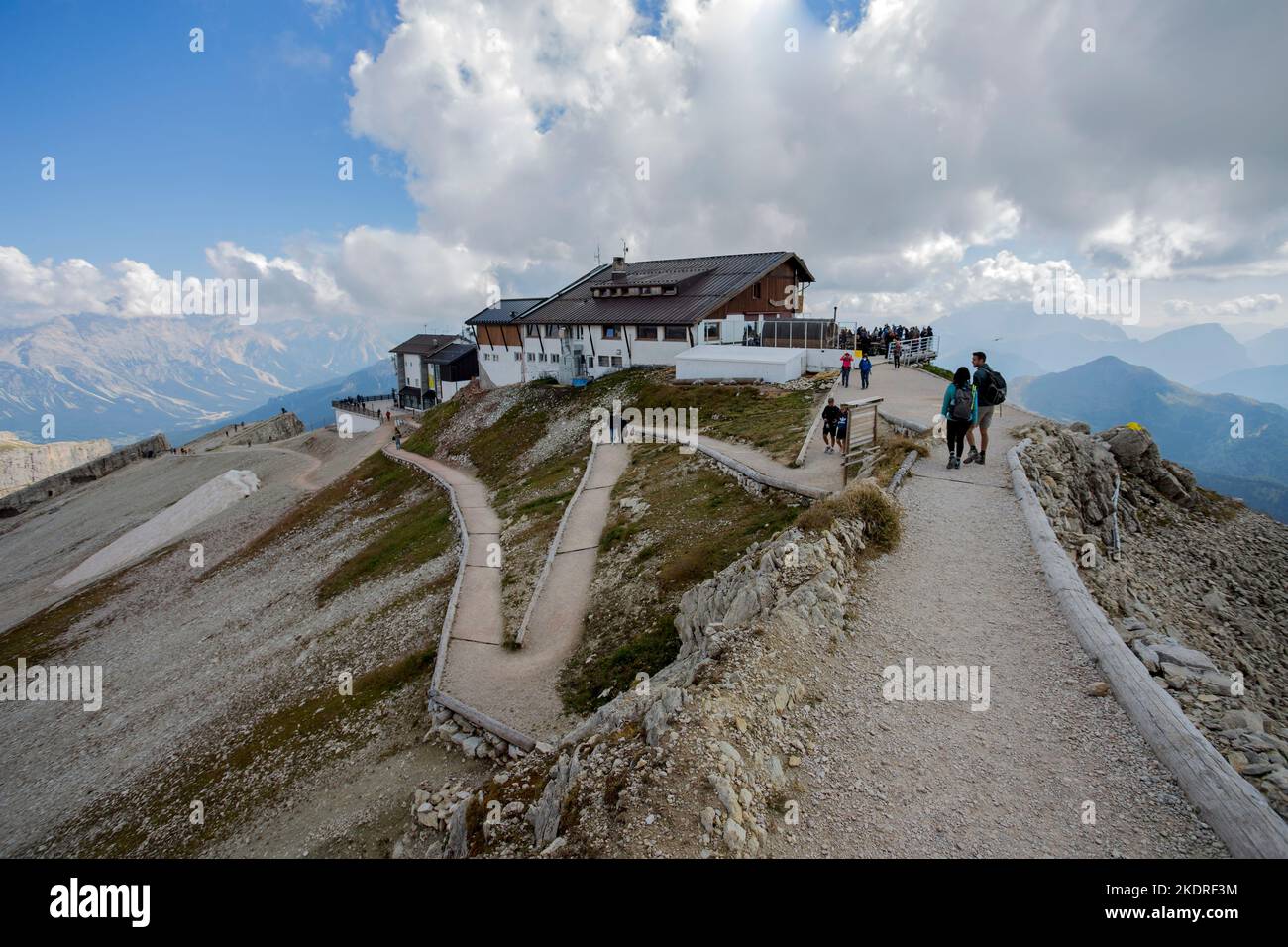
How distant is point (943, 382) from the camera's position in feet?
126

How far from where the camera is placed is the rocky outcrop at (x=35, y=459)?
10806 centimetres

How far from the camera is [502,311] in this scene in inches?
3012

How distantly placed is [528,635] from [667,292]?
145 ft

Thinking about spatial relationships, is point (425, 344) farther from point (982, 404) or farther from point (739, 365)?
point (982, 404)

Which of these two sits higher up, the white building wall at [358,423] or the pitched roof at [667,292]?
the pitched roof at [667,292]

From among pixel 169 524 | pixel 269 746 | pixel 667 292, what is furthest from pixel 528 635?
pixel 169 524

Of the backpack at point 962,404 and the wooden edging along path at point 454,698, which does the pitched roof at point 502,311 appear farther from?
the backpack at point 962,404

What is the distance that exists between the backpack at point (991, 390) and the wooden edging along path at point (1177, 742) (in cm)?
778

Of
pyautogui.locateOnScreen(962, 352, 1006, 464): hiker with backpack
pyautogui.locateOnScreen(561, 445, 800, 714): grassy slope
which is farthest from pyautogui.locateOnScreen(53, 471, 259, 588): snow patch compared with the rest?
pyautogui.locateOnScreen(962, 352, 1006, 464): hiker with backpack

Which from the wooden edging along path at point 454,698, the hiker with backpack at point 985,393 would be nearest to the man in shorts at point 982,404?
the hiker with backpack at point 985,393

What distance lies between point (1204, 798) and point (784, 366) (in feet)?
121
